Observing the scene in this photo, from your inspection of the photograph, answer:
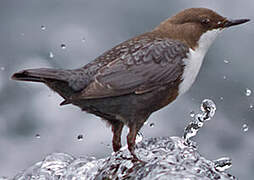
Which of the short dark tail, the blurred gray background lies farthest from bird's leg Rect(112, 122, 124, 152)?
the blurred gray background

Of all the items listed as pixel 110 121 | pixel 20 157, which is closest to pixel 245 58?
pixel 20 157

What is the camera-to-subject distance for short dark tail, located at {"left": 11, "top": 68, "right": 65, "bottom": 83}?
9.30 feet

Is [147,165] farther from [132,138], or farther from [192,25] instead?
[192,25]

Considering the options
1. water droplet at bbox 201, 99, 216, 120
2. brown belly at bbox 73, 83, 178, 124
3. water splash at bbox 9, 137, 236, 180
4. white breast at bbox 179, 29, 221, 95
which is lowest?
water splash at bbox 9, 137, 236, 180

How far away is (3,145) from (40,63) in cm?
123

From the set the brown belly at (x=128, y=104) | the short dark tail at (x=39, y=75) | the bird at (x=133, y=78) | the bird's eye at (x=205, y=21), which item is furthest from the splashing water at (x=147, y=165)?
the bird's eye at (x=205, y=21)

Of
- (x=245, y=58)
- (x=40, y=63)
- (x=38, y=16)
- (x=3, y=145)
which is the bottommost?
(x=3, y=145)

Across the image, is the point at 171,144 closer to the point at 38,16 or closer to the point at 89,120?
the point at 89,120

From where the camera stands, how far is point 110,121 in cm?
327

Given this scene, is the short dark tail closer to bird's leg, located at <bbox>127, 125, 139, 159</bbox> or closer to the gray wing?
the gray wing

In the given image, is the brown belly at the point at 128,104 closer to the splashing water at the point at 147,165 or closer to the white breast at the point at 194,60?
the white breast at the point at 194,60

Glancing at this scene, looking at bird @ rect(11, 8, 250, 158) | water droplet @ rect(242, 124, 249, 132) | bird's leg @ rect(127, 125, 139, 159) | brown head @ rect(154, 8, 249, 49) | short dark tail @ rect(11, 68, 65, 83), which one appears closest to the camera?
short dark tail @ rect(11, 68, 65, 83)

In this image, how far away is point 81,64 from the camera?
23.0ft

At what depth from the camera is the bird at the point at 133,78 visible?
9.71 ft
